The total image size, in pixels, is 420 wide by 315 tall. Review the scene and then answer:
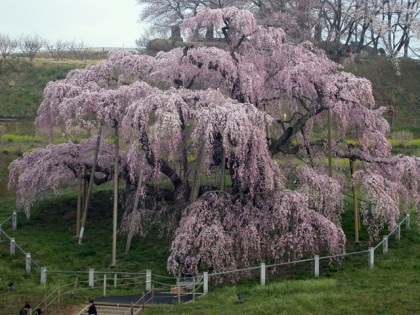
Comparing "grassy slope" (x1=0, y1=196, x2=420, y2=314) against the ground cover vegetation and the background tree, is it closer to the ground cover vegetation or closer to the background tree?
the ground cover vegetation

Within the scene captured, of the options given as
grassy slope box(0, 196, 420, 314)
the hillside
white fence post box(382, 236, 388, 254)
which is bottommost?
grassy slope box(0, 196, 420, 314)

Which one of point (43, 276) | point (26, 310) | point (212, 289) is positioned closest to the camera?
point (26, 310)

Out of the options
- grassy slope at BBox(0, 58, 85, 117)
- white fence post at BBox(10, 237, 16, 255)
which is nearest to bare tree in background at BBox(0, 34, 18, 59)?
grassy slope at BBox(0, 58, 85, 117)

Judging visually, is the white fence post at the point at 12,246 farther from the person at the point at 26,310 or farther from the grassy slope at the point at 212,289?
the person at the point at 26,310

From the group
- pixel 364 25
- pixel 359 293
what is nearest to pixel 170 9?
pixel 364 25

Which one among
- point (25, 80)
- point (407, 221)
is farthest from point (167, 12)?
point (407, 221)

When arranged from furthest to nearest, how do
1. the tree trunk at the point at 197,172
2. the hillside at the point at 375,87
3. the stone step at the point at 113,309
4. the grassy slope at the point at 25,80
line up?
the grassy slope at the point at 25,80 → the hillside at the point at 375,87 → the tree trunk at the point at 197,172 → the stone step at the point at 113,309

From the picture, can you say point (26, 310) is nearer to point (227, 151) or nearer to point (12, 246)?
point (12, 246)

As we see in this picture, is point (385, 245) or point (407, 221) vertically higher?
point (407, 221)

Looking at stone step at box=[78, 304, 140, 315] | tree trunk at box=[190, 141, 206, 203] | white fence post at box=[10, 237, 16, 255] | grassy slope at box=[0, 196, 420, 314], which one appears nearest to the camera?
grassy slope at box=[0, 196, 420, 314]

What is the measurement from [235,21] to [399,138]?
2440 centimetres

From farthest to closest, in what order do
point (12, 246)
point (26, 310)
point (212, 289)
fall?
point (12, 246) < point (212, 289) < point (26, 310)

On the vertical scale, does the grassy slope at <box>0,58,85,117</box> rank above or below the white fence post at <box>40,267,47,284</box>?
above

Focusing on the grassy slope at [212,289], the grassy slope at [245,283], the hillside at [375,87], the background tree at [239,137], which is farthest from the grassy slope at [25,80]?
the background tree at [239,137]
